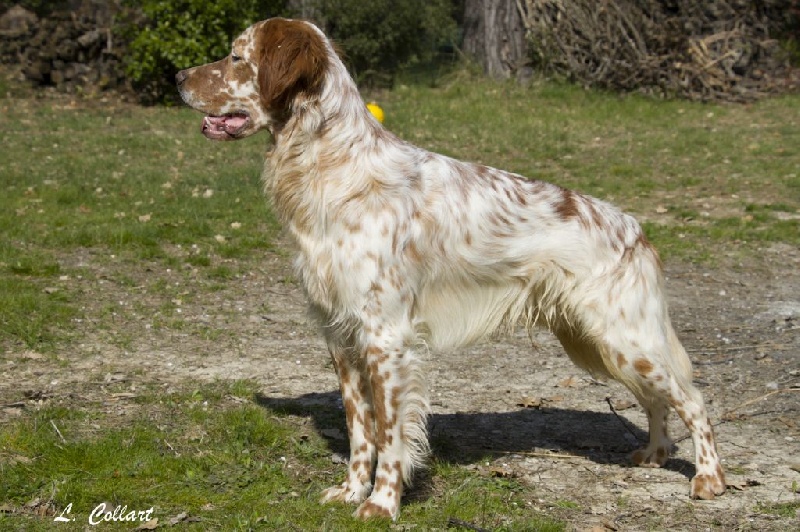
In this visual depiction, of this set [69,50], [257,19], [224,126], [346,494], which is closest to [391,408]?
[346,494]

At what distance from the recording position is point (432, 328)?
482cm

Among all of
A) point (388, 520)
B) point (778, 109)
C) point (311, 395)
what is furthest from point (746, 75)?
point (388, 520)

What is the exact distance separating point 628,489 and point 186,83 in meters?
2.73

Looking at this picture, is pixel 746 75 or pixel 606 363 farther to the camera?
pixel 746 75

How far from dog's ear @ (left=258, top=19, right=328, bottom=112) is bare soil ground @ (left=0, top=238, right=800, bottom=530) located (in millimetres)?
1820

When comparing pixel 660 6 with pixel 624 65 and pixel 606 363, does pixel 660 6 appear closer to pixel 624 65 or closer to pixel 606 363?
pixel 624 65

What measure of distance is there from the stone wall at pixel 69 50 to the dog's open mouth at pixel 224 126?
12.7 m

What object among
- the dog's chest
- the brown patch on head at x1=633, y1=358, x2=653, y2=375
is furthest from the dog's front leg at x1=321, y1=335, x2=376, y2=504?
the brown patch on head at x1=633, y1=358, x2=653, y2=375

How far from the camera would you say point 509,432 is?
18.5 ft

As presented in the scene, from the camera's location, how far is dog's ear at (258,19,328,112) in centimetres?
448

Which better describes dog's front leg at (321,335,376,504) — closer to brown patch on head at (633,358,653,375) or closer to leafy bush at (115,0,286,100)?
brown patch on head at (633,358,653,375)

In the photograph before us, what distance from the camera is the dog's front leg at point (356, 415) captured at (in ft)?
15.7

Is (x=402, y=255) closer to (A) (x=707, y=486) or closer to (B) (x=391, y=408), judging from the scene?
(B) (x=391, y=408)

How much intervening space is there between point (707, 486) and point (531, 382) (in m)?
1.71
